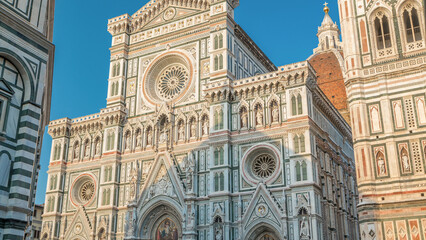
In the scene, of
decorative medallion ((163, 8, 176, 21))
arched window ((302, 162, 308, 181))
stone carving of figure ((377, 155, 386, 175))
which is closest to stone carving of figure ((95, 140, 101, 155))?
decorative medallion ((163, 8, 176, 21))

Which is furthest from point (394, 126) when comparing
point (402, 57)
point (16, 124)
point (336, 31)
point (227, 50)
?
point (336, 31)

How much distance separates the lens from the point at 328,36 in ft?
257

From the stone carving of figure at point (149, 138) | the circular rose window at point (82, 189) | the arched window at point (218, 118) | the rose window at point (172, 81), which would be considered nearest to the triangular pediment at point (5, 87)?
the arched window at point (218, 118)

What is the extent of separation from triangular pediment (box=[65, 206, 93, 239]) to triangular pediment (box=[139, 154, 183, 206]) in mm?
5052

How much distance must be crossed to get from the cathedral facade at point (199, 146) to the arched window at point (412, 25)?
6.90m

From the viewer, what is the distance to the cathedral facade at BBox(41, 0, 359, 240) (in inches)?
1102

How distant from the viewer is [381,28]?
24391mm

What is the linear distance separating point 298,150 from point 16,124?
17.8 m

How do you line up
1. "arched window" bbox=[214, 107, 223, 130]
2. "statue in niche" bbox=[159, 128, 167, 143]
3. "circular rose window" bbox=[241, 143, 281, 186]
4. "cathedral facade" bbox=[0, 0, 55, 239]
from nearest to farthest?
1. "cathedral facade" bbox=[0, 0, 55, 239]
2. "circular rose window" bbox=[241, 143, 281, 186]
3. "arched window" bbox=[214, 107, 223, 130]
4. "statue in niche" bbox=[159, 128, 167, 143]

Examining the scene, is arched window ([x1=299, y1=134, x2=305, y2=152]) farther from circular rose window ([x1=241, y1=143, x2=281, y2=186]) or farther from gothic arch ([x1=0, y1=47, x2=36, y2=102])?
gothic arch ([x1=0, y1=47, x2=36, y2=102])

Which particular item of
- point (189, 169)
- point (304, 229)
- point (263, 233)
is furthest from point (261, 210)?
point (189, 169)

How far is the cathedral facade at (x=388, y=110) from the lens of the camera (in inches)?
818

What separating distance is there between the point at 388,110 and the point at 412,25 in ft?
Answer: 16.5

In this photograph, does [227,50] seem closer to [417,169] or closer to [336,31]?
[417,169]
